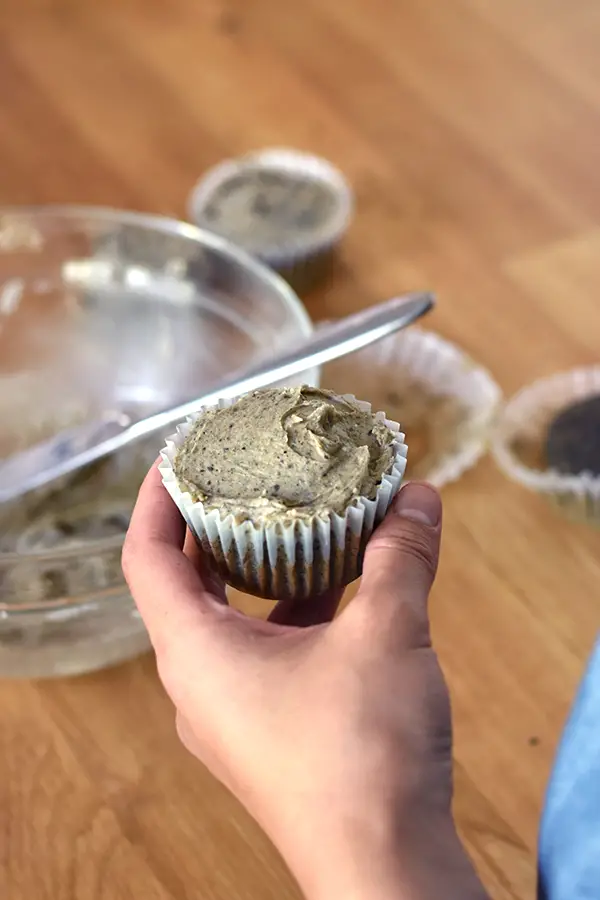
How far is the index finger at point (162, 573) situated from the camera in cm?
51

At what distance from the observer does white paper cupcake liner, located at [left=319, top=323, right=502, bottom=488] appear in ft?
3.11

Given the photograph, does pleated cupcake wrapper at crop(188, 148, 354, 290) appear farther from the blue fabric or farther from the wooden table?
the blue fabric

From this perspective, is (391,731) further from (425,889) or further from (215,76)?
(215,76)

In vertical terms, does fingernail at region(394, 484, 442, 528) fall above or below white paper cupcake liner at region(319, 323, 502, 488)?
above

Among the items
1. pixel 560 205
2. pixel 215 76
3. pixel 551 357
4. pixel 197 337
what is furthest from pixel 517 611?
pixel 215 76

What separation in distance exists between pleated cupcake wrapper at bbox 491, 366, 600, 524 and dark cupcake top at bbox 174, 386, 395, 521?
37 cm

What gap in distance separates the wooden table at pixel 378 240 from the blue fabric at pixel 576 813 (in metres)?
0.17

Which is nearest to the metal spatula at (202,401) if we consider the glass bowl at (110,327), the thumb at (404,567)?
the glass bowl at (110,327)

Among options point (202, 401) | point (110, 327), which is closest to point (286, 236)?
point (110, 327)

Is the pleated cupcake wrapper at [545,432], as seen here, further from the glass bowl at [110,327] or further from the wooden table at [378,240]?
the glass bowl at [110,327]

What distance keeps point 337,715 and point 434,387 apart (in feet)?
2.03

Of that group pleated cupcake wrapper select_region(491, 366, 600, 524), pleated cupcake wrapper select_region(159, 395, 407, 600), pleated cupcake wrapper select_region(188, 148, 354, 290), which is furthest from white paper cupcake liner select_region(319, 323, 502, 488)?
pleated cupcake wrapper select_region(159, 395, 407, 600)

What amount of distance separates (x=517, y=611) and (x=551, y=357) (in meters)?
0.36

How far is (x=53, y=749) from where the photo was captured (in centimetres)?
75
